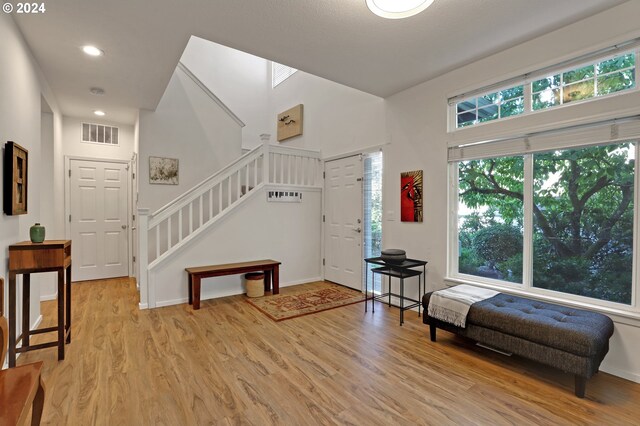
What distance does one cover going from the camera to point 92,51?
9.96 ft

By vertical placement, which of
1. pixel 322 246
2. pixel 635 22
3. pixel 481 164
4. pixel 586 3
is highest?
pixel 586 3

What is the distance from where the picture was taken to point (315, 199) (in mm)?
5410

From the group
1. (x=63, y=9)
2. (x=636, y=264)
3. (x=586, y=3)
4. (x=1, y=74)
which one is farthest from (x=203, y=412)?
(x=586, y=3)

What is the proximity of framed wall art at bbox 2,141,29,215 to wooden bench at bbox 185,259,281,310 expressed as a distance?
182 cm

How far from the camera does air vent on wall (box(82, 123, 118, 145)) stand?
5.33 m

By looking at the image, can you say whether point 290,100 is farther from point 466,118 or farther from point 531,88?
point 531,88

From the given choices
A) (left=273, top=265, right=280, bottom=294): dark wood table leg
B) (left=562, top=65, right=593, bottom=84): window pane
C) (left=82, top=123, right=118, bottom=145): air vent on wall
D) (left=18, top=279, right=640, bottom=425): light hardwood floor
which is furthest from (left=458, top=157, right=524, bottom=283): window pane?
(left=82, top=123, right=118, bottom=145): air vent on wall

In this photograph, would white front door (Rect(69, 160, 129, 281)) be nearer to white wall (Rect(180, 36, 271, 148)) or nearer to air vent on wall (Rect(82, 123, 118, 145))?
air vent on wall (Rect(82, 123, 118, 145))

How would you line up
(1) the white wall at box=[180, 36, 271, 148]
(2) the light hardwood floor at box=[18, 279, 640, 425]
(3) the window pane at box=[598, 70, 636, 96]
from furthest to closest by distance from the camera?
(1) the white wall at box=[180, 36, 271, 148] < (3) the window pane at box=[598, 70, 636, 96] < (2) the light hardwood floor at box=[18, 279, 640, 425]

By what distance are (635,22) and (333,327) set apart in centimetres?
356

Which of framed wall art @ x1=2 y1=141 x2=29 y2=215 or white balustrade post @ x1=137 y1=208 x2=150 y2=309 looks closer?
framed wall art @ x1=2 y1=141 x2=29 y2=215

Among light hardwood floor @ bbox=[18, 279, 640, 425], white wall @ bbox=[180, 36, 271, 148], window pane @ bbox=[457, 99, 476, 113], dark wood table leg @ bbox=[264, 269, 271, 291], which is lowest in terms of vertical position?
light hardwood floor @ bbox=[18, 279, 640, 425]

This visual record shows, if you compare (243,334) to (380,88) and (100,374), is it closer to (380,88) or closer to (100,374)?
(100,374)

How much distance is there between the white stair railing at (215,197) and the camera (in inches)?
161
